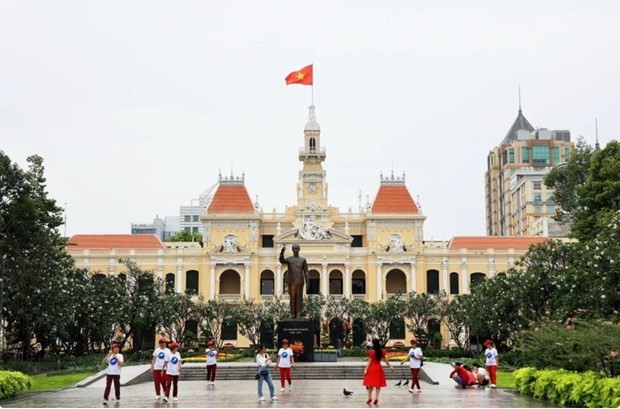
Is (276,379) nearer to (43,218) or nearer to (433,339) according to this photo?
(43,218)

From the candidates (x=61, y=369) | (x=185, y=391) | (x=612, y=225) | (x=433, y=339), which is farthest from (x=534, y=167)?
(x=185, y=391)

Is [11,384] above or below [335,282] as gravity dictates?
below

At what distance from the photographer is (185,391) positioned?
2531 centimetres

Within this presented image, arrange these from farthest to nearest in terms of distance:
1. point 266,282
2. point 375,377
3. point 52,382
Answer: point 266,282, point 52,382, point 375,377

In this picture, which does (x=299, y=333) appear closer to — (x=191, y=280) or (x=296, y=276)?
(x=296, y=276)

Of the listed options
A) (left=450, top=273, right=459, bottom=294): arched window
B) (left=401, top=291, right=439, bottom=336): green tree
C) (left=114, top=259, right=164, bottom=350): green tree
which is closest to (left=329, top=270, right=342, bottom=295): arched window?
(left=450, top=273, right=459, bottom=294): arched window

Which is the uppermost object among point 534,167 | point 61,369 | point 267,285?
point 534,167

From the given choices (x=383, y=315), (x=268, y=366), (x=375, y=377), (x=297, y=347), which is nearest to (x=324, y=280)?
(x=383, y=315)

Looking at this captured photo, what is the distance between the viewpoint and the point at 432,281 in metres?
74.9

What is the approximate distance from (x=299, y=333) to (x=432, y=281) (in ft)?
144

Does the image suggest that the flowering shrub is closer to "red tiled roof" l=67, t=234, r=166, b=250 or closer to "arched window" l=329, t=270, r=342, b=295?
"arched window" l=329, t=270, r=342, b=295

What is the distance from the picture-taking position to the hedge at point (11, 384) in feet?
74.0

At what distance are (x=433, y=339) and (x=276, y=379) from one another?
36.1m

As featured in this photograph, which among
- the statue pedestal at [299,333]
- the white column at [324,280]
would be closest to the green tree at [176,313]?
the white column at [324,280]
